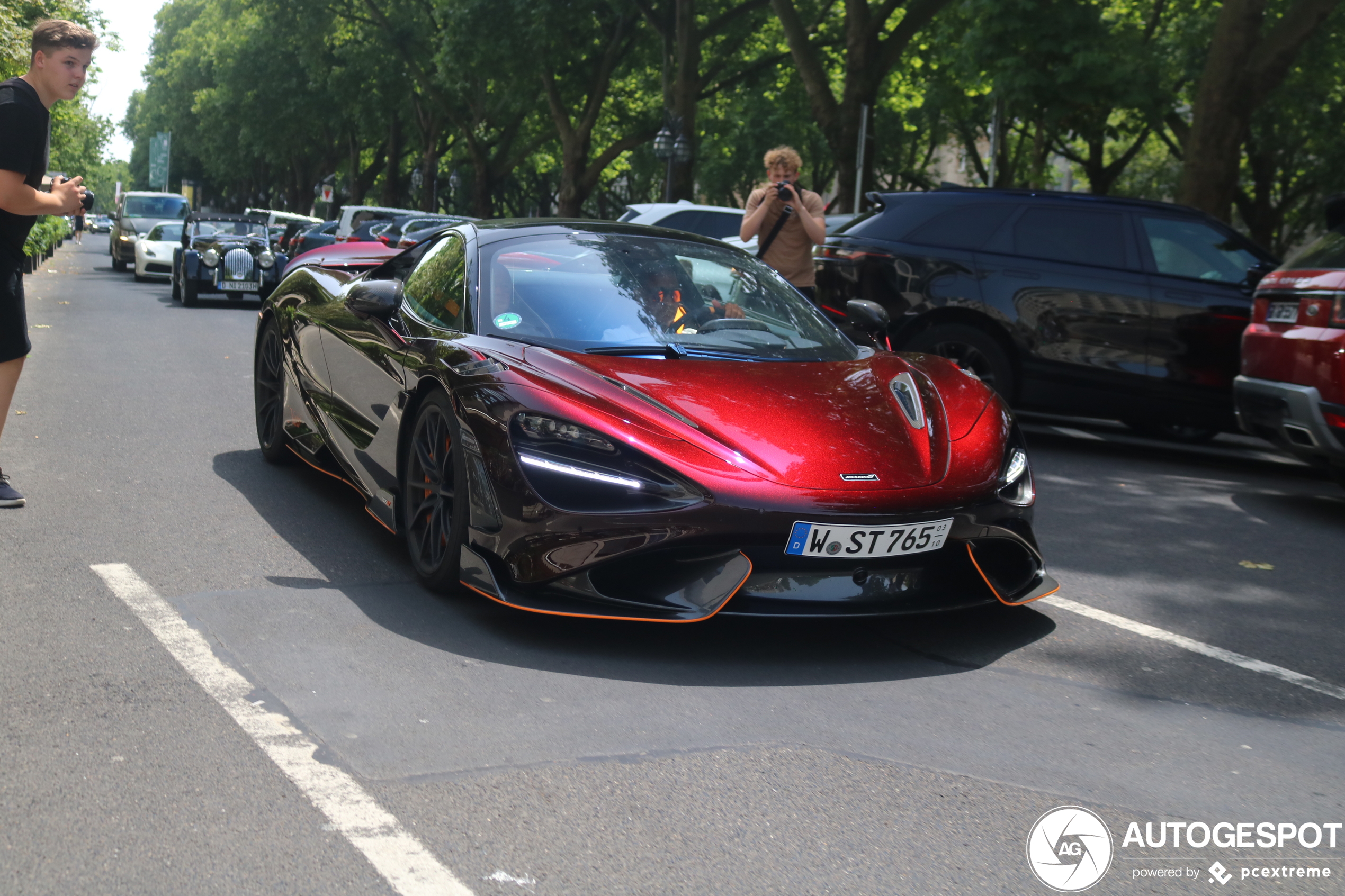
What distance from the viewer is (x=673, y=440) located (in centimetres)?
425

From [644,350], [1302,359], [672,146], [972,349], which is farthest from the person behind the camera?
[672,146]

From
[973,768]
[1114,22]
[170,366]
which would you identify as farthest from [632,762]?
[1114,22]

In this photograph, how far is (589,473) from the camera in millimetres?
4227

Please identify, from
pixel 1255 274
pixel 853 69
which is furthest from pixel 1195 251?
pixel 853 69

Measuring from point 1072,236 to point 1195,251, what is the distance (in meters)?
0.78

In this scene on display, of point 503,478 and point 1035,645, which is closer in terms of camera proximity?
point 503,478

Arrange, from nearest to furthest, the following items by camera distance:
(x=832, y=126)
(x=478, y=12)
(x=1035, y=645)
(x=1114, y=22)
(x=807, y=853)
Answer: (x=807, y=853) → (x=1035, y=645) → (x=832, y=126) → (x=1114, y=22) → (x=478, y=12)

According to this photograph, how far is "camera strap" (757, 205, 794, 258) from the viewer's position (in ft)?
28.3

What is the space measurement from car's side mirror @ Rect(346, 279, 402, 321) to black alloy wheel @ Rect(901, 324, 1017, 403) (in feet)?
15.1

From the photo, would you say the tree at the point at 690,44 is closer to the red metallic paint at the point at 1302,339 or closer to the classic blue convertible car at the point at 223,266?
the classic blue convertible car at the point at 223,266

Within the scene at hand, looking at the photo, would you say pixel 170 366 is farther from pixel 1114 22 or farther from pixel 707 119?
pixel 707 119

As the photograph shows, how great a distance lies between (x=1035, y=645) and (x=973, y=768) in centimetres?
124

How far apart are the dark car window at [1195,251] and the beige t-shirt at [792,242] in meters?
2.29

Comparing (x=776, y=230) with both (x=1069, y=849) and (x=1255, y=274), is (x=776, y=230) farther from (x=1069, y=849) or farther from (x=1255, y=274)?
(x=1069, y=849)
